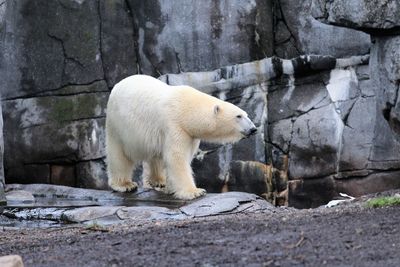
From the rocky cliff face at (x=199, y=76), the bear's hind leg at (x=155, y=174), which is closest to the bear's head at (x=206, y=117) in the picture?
the bear's hind leg at (x=155, y=174)

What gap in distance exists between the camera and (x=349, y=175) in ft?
41.0

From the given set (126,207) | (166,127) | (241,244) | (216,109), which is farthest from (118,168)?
(241,244)

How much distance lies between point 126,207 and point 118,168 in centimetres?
180

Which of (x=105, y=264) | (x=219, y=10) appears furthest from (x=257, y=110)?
(x=105, y=264)

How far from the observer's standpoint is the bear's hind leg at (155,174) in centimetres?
1037

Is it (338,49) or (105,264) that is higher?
(338,49)

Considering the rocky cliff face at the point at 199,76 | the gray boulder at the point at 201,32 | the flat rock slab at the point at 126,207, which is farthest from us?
the gray boulder at the point at 201,32

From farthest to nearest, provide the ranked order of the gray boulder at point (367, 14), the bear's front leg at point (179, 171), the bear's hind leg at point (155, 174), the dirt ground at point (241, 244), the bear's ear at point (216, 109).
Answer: the bear's hind leg at point (155, 174), the bear's ear at point (216, 109), the bear's front leg at point (179, 171), the gray boulder at point (367, 14), the dirt ground at point (241, 244)

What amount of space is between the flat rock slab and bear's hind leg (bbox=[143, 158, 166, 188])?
0.42 meters

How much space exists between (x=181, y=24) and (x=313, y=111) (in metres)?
2.47

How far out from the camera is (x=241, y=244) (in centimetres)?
520

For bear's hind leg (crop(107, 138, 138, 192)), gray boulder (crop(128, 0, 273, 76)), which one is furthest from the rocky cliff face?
bear's hind leg (crop(107, 138, 138, 192))

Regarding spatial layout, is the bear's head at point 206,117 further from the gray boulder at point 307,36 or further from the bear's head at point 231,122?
the gray boulder at point 307,36

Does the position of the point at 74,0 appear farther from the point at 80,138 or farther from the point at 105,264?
the point at 105,264
